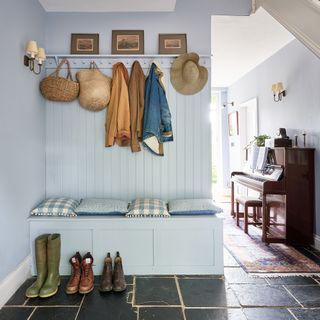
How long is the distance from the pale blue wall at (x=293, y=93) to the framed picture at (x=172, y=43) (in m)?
1.43

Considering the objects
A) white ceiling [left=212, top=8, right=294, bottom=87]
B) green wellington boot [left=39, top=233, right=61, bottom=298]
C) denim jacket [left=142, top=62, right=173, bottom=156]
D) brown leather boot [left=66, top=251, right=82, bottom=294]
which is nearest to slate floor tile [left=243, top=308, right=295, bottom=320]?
brown leather boot [left=66, top=251, right=82, bottom=294]

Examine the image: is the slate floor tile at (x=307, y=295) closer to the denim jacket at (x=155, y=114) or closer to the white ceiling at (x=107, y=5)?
the denim jacket at (x=155, y=114)

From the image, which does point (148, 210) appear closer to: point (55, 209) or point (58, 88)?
point (55, 209)

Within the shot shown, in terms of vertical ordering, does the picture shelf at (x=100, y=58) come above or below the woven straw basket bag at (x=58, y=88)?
above

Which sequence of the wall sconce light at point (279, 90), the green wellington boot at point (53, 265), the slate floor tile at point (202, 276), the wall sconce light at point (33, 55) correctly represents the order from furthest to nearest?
the wall sconce light at point (279, 90)
the slate floor tile at point (202, 276)
the wall sconce light at point (33, 55)
the green wellington boot at point (53, 265)

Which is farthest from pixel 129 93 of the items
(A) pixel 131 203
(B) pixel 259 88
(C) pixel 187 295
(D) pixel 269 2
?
(B) pixel 259 88

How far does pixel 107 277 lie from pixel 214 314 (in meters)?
0.82

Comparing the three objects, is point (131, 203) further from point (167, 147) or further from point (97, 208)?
point (167, 147)

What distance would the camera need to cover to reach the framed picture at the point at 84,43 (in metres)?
2.66

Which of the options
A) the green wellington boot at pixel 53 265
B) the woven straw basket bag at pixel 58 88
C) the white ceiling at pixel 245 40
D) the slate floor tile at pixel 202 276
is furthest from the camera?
the white ceiling at pixel 245 40

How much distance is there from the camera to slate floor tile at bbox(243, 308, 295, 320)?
172cm

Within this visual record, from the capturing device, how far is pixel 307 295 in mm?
1991

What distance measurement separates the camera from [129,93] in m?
2.55

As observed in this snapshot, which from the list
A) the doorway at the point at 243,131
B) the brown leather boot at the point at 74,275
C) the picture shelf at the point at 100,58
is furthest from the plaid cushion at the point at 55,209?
the doorway at the point at 243,131
